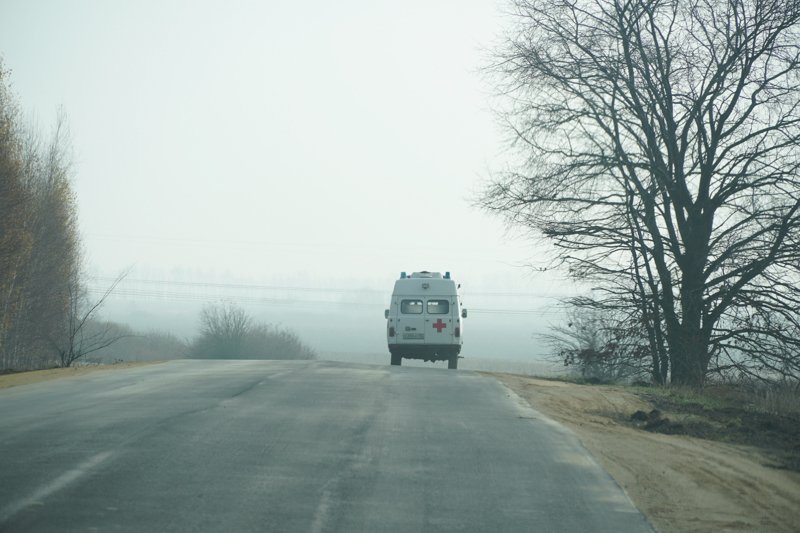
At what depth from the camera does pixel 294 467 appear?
790cm

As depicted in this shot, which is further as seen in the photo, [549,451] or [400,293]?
[400,293]

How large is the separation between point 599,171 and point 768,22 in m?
5.48

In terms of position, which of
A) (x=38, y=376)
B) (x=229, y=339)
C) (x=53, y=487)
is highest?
(x=229, y=339)

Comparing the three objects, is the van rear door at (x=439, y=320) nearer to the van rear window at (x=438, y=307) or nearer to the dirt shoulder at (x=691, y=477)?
the van rear window at (x=438, y=307)

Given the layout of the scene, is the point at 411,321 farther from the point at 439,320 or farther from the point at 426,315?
the point at 439,320

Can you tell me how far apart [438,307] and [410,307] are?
87cm

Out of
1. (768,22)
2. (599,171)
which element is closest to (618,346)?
(599,171)

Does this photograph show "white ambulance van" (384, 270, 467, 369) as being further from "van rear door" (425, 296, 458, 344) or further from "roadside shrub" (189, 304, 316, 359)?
"roadside shrub" (189, 304, 316, 359)

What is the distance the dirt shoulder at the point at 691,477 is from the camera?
22.8ft

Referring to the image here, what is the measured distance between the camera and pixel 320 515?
6484mm

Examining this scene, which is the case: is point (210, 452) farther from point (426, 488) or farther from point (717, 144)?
point (717, 144)

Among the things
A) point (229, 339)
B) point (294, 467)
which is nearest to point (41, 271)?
point (229, 339)

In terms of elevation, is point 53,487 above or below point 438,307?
below

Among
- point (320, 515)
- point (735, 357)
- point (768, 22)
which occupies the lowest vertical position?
point (320, 515)
